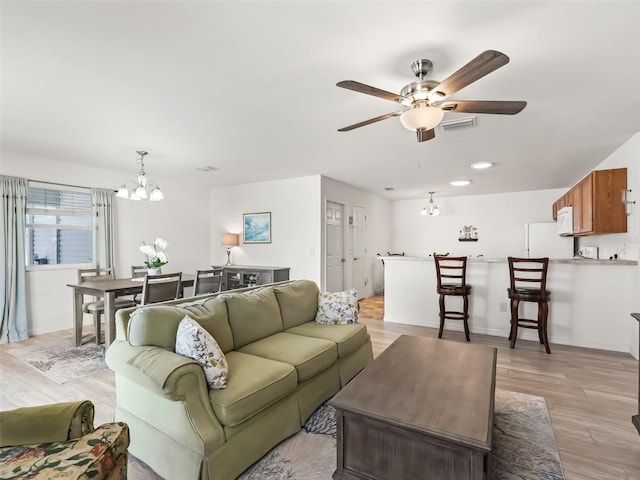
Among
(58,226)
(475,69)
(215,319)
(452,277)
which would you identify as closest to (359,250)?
(452,277)

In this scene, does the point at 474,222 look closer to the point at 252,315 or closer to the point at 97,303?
the point at 252,315

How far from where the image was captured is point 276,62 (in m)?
2.08

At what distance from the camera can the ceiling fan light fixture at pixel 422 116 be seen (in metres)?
1.97

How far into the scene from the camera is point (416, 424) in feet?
4.83

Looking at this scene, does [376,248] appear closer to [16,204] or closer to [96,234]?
[96,234]

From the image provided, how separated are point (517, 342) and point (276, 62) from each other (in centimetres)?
419

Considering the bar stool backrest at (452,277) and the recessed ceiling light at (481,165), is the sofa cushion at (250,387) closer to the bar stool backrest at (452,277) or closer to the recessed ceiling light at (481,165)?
the bar stool backrest at (452,277)

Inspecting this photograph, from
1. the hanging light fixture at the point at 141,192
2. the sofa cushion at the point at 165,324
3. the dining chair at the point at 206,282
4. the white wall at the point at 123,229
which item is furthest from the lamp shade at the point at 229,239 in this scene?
the sofa cushion at the point at 165,324

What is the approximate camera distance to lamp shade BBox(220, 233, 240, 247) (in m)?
6.27

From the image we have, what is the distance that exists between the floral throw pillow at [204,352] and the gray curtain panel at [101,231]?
3879 millimetres

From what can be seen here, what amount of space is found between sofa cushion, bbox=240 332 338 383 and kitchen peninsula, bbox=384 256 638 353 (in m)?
2.54

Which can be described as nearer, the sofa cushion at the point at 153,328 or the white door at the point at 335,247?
the sofa cushion at the point at 153,328

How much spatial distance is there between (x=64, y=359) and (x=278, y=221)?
365 cm

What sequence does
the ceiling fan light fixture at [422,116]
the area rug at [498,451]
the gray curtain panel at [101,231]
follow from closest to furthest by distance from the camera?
the area rug at [498,451]
the ceiling fan light fixture at [422,116]
the gray curtain panel at [101,231]
